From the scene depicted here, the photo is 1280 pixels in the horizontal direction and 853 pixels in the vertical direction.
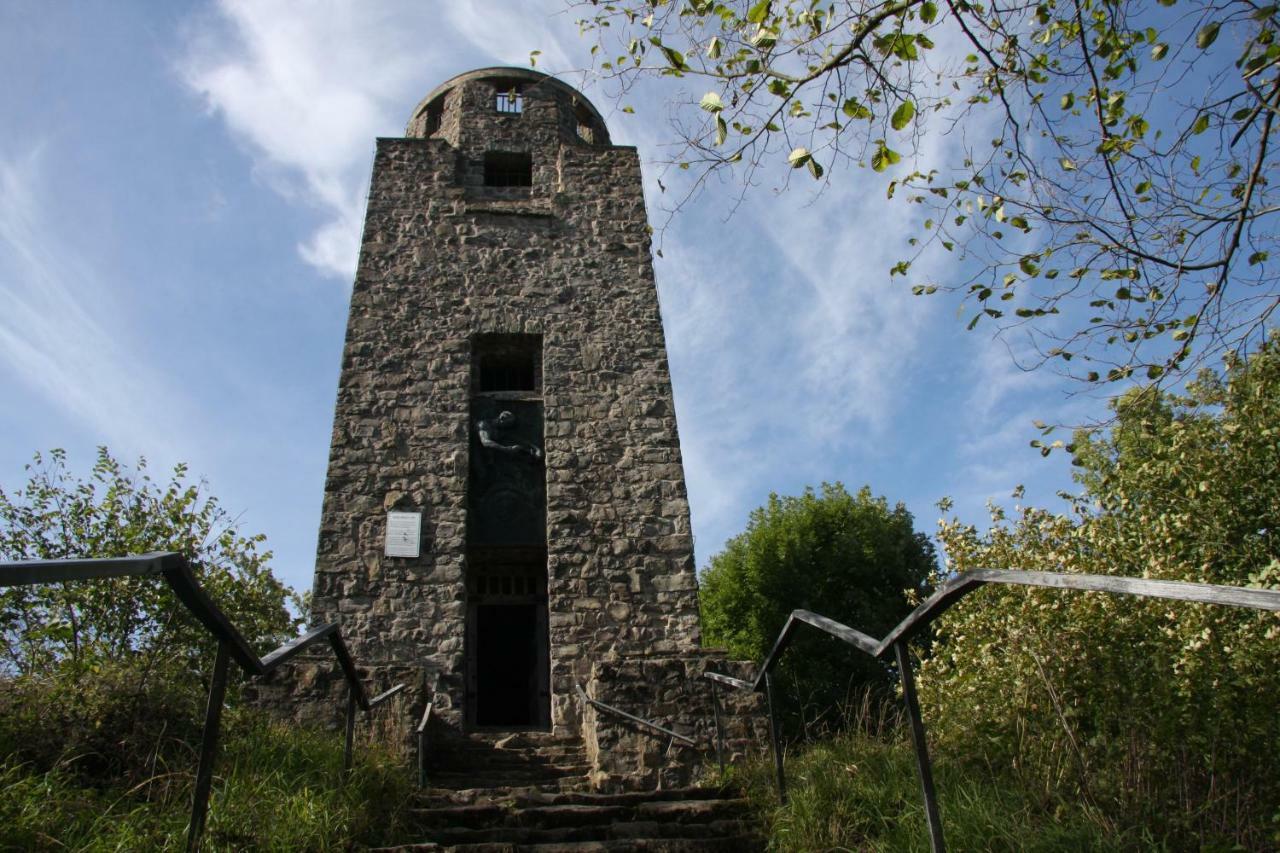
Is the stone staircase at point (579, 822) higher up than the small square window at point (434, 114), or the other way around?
the small square window at point (434, 114)

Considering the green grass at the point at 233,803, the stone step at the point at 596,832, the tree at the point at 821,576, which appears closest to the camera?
the green grass at the point at 233,803

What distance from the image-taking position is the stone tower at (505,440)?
7.76m

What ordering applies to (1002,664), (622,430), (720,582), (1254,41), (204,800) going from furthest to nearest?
(720,582) → (622,430) → (1002,664) → (1254,41) → (204,800)

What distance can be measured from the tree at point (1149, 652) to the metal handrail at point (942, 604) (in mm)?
751

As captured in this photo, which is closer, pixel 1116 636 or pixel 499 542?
pixel 1116 636

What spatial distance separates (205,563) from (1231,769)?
573 inches

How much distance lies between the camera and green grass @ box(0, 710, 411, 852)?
9.53ft

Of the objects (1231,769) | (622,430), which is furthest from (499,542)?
(1231,769)

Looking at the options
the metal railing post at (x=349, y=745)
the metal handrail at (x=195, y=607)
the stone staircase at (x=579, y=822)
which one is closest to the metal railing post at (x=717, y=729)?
the stone staircase at (x=579, y=822)

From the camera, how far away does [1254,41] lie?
3326 millimetres

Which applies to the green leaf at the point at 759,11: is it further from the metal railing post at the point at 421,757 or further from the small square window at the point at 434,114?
the small square window at the point at 434,114

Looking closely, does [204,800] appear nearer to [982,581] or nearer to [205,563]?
[982,581]

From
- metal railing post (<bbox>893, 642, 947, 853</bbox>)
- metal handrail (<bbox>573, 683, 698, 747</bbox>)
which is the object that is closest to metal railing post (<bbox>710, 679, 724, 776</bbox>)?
metal handrail (<bbox>573, 683, 698, 747</bbox>)

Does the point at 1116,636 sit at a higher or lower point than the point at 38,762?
higher
